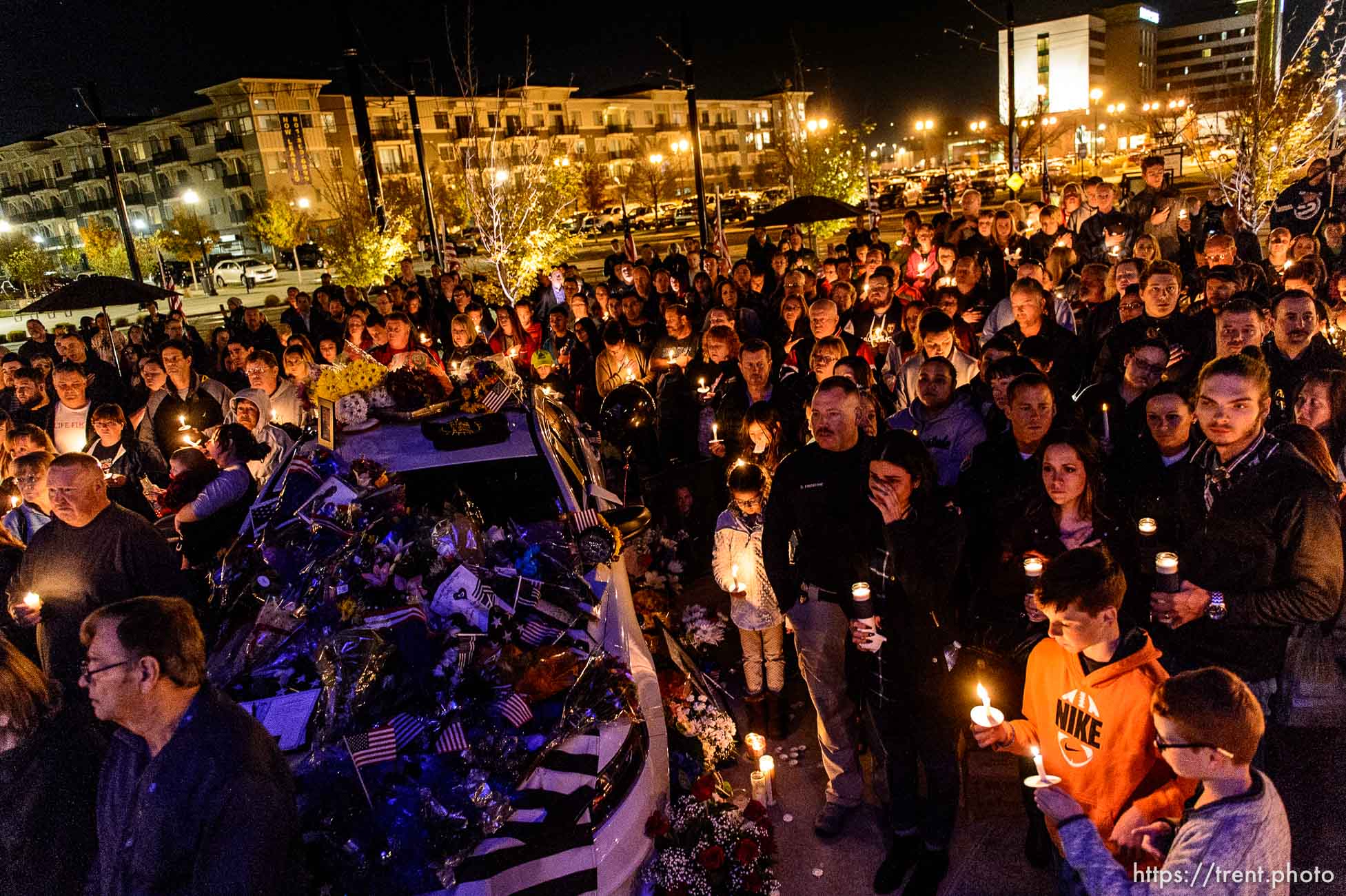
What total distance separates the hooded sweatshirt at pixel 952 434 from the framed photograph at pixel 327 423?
3.80 meters

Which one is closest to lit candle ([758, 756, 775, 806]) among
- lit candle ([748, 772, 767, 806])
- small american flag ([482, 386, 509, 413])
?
lit candle ([748, 772, 767, 806])

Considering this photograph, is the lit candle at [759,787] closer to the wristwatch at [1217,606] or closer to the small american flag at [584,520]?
the small american flag at [584,520]

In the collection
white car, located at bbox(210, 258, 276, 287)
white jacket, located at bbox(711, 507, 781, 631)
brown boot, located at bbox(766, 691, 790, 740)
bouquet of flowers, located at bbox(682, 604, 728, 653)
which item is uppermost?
white car, located at bbox(210, 258, 276, 287)

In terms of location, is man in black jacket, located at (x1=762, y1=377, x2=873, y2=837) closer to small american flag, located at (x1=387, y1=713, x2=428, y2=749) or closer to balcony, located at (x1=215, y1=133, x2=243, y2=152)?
small american flag, located at (x1=387, y1=713, x2=428, y2=749)

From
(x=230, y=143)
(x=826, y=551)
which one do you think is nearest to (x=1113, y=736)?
(x=826, y=551)

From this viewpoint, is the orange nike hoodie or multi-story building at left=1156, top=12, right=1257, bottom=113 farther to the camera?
multi-story building at left=1156, top=12, right=1257, bottom=113

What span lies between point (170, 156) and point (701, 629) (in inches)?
3323

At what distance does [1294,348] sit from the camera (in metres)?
5.38

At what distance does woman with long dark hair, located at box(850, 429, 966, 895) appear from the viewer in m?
3.61

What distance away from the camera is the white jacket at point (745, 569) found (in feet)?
15.6

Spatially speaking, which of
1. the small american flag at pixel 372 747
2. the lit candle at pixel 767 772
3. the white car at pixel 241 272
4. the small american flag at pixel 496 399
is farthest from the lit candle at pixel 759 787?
the white car at pixel 241 272

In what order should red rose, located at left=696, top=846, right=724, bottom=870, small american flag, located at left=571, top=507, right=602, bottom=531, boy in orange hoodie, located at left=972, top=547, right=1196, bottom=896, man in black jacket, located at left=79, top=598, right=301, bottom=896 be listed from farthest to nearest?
small american flag, located at left=571, top=507, right=602, bottom=531, red rose, located at left=696, top=846, right=724, bottom=870, boy in orange hoodie, located at left=972, top=547, right=1196, bottom=896, man in black jacket, located at left=79, top=598, right=301, bottom=896

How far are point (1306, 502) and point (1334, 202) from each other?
13.8 metres

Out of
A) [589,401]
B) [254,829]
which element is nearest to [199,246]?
[589,401]
